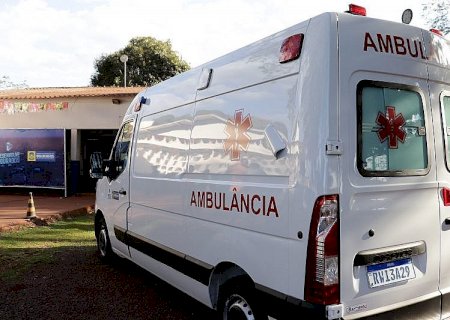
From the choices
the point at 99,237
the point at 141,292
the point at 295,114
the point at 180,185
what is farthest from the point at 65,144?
the point at 295,114

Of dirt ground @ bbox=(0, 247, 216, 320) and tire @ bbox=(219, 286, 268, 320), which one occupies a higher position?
tire @ bbox=(219, 286, 268, 320)

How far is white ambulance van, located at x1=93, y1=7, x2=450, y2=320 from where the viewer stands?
250 centimetres

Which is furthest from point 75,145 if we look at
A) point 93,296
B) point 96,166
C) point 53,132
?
point 93,296

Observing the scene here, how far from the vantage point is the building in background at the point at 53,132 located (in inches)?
578

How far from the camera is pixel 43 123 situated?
51.0 feet

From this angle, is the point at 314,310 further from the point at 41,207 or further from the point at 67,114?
the point at 67,114

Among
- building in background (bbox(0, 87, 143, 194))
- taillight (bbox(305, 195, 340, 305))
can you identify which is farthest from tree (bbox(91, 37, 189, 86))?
taillight (bbox(305, 195, 340, 305))

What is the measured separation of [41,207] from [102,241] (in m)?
6.42

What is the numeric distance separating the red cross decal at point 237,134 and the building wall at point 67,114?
1191cm

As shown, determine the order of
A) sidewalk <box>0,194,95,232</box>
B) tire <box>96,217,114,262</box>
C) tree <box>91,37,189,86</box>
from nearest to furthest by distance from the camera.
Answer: tire <box>96,217,114,262</box> → sidewalk <box>0,194,95,232</box> → tree <box>91,37,189,86</box>

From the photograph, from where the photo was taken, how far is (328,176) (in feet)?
8.05

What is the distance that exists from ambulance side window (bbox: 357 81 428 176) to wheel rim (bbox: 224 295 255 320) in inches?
51.3

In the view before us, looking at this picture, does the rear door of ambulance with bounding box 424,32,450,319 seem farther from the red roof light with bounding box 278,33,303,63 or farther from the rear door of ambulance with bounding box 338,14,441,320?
the red roof light with bounding box 278,33,303,63

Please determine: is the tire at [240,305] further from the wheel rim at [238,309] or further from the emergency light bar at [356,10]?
the emergency light bar at [356,10]
